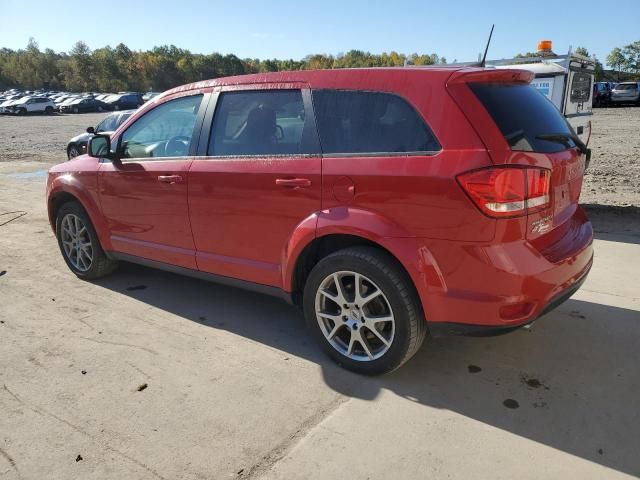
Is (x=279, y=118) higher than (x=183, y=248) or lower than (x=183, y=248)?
higher

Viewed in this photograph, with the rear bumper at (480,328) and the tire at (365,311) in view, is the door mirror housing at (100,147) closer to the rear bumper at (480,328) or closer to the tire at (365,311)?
the tire at (365,311)

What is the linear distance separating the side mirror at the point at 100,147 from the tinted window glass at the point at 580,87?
621 centimetres

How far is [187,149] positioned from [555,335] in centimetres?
301

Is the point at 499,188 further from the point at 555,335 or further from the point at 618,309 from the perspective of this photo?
the point at 618,309

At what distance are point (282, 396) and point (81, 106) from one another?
52662mm

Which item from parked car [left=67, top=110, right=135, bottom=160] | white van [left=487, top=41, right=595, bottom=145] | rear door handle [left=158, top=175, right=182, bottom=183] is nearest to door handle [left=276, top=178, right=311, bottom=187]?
rear door handle [left=158, top=175, right=182, bottom=183]

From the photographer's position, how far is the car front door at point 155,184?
4012 mm

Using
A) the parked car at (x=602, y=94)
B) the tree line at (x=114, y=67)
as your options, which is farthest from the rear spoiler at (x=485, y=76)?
the tree line at (x=114, y=67)

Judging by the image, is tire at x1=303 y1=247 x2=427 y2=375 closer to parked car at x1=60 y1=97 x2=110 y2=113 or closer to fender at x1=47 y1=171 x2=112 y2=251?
fender at x1=47 y1=171 x2=112 y2=251

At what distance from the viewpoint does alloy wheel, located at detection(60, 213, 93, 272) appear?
198 inches

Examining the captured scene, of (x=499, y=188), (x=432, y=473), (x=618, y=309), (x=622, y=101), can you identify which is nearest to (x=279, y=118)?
Answer: (x=499, y=188)

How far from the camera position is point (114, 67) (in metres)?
103

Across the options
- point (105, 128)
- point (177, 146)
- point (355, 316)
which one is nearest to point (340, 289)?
point (355, 316)

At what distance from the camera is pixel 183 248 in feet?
13.5
